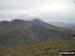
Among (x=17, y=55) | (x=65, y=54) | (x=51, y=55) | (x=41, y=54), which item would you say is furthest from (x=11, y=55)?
(x=65, y=54)

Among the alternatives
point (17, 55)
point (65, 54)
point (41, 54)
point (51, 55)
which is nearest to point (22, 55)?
point (17, 55)

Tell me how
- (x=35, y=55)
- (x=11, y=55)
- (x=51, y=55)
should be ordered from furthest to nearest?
(x=11, y=55) < (x=35, y=55) < (x=51, y=55)

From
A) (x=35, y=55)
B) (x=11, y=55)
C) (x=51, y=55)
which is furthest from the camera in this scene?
(x=11, y=55)

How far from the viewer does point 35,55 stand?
26.9 meters

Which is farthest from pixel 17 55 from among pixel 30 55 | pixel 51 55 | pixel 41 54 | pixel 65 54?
pixel 65 54

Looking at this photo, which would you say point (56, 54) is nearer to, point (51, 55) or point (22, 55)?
point (51, 55)

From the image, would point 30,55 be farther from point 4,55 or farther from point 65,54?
point 65,54

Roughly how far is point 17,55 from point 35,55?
3.95 m

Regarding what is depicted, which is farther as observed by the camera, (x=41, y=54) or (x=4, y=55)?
(x=4, y=55)

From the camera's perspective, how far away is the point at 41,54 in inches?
1064

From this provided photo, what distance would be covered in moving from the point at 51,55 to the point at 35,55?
3308 millimetres

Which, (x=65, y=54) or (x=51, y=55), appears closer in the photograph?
(x=65, y=54)

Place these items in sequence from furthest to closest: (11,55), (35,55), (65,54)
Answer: (11,55) < (35,55) < (65,54)

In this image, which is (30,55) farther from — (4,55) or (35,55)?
(4,55)
